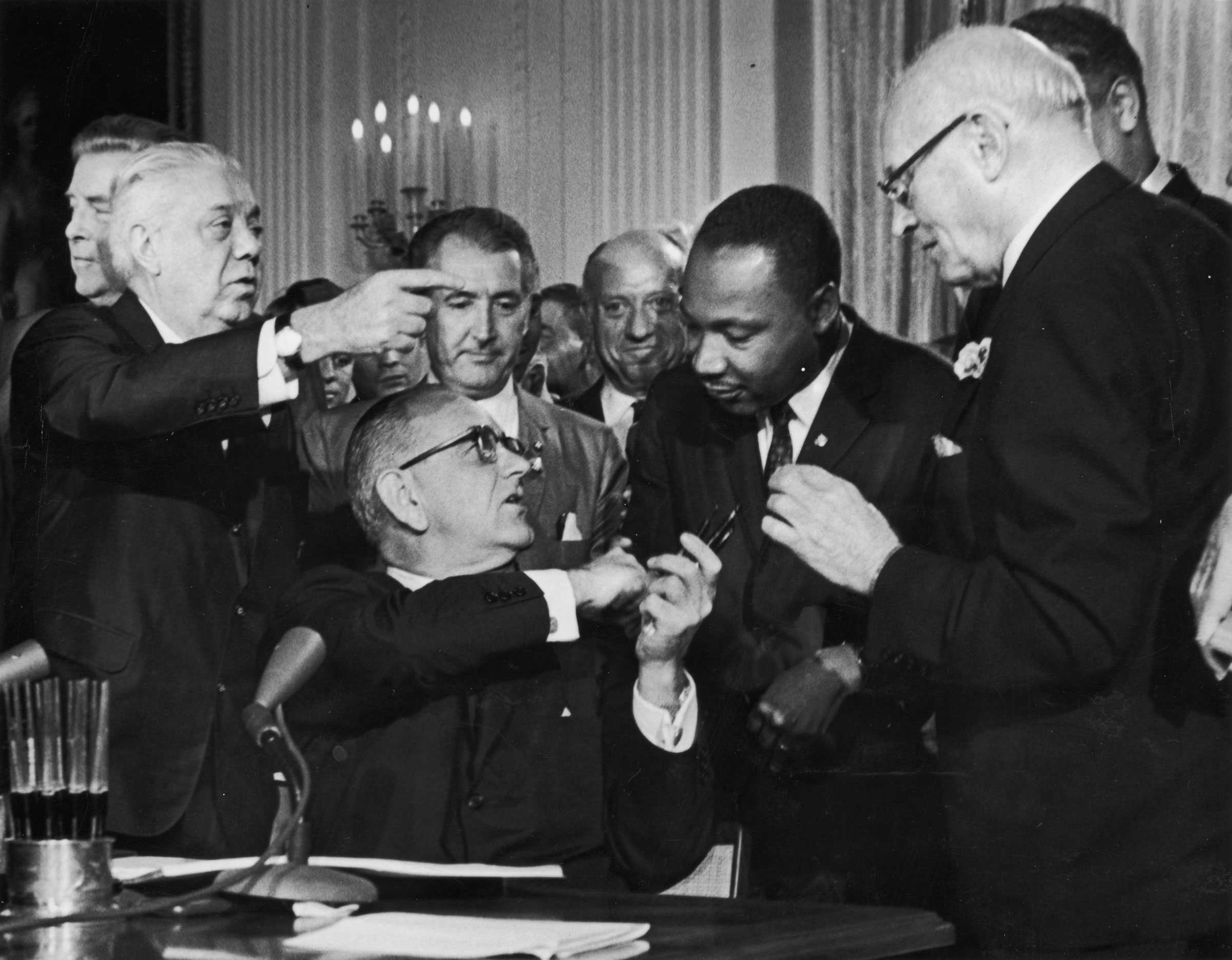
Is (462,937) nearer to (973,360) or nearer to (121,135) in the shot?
(973,360)

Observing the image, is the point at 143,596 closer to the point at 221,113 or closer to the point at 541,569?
the point at 541,569

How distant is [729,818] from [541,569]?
1.96 feet

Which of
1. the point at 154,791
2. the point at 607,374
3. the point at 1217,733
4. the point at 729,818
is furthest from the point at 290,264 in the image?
the point at 1217,733

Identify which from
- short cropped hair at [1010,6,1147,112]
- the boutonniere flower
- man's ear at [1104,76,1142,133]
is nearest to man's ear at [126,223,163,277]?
the boutonniere flower

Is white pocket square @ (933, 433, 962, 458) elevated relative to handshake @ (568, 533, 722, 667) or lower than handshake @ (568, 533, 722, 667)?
elevated

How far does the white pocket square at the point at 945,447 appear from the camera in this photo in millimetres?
2844

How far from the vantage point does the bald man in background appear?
10.6 feet

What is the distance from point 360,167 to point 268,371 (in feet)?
2.14

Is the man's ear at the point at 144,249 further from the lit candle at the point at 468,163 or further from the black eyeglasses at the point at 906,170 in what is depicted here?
the black eyeglasses at the point at 906,170

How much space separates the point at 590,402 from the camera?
3.36 meters

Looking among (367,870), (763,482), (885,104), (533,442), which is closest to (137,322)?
(533,442)

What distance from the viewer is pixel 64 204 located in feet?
12.0

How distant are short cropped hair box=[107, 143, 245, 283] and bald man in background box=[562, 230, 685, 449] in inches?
32.9

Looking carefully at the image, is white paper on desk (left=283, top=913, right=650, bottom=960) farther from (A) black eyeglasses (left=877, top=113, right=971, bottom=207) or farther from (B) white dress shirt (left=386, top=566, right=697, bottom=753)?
(A) black eyeglasses (left=877, top=113, right=971, bottom=207)
